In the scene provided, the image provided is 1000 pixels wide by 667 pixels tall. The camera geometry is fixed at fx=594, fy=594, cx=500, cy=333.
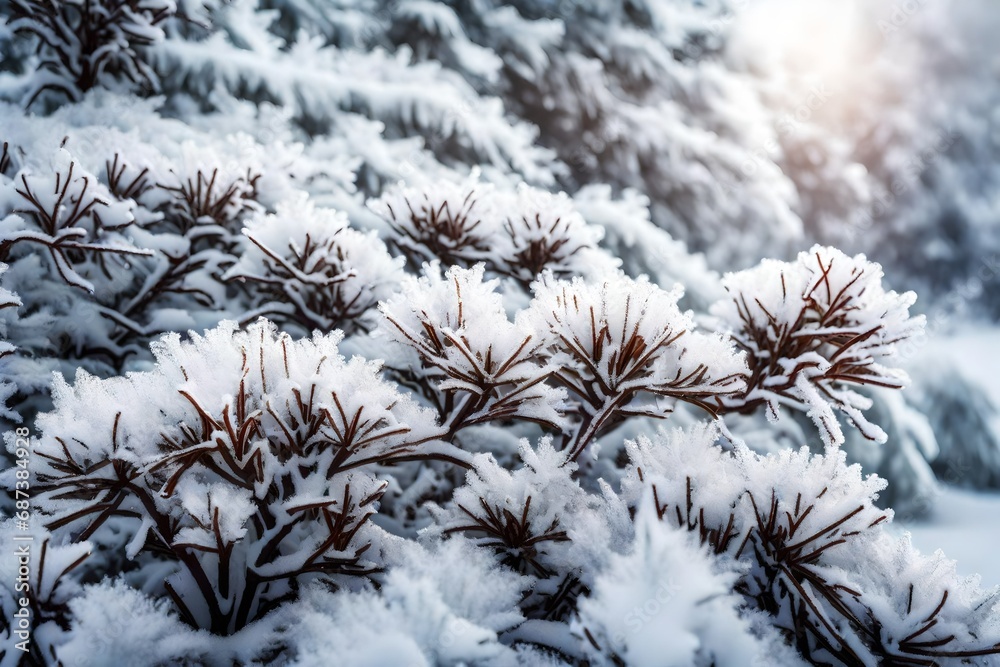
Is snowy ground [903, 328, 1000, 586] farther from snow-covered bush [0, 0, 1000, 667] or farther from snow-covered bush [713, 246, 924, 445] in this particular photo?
snow-covered bush [713, 246, 924, 445]

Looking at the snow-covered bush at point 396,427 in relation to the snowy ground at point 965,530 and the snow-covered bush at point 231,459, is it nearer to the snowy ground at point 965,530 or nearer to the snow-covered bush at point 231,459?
the snow-covered bush at point 231,459

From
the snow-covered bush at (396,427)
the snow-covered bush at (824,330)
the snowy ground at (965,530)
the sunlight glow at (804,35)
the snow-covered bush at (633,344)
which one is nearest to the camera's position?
the snow-covered bush at (396,427)

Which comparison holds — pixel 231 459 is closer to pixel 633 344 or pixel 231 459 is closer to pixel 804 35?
pixel 633 344

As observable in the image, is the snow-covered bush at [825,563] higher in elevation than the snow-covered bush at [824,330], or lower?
lower

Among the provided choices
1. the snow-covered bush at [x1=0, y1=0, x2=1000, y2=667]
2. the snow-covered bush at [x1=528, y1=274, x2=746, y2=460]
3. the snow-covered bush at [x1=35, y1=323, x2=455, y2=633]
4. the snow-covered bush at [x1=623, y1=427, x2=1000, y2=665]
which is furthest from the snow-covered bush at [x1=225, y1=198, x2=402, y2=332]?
the snow-covered bush at [x1=623, y1=427, x2=1000, y2=665]

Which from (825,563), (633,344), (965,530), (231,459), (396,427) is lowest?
(231,459)

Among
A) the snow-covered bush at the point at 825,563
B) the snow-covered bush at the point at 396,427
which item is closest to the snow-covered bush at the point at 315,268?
the snow-covered bush at the point at 396,427

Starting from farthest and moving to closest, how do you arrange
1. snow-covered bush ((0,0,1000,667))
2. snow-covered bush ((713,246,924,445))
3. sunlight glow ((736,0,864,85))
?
sunlight glow ((736,0,864,85))
snow-covered bush ((713,246,924,445))
snow-covered bush ((0,0,1000,667))

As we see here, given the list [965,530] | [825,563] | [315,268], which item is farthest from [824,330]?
[965,530]

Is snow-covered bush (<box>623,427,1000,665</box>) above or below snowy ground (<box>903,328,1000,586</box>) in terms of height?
below

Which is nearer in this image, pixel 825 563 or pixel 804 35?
pixel 825 563

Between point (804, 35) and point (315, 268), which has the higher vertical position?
point (804, 35)

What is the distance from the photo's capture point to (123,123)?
2.29 m

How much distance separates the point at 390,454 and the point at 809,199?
23.3ft
